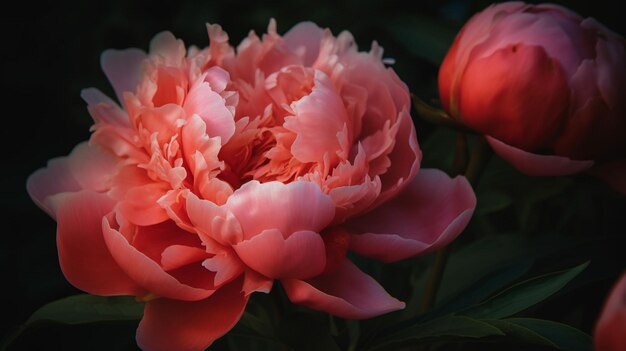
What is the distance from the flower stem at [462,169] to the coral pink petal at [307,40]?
4.5 inches

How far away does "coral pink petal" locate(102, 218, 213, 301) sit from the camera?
40 cm

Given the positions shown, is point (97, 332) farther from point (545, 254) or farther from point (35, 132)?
point (545, 254)

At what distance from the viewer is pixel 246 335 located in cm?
49

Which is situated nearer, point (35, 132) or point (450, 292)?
point (450, 292)

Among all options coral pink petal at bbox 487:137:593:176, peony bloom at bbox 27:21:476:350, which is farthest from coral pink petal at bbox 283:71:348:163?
coral pink petal at bbox 487:137:593:176

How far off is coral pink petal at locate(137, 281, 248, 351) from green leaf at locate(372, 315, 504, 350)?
97 mm

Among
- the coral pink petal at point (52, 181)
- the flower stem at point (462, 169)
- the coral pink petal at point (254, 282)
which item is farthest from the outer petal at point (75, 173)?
the flower stem at point (462, 169)

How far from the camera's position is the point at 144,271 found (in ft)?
1.32

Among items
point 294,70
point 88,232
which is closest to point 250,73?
point 294,70

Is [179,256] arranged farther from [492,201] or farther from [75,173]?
[492,201]

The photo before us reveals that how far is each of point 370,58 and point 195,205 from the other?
0.54 ft

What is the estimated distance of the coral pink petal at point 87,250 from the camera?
423mm

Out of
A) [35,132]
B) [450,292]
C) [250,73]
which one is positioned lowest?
[450,292]

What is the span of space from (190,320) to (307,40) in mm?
214
